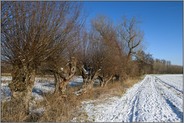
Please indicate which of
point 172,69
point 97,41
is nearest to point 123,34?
point 97,41

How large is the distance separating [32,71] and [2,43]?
6.06 ft

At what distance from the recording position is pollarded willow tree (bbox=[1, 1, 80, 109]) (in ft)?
21.5

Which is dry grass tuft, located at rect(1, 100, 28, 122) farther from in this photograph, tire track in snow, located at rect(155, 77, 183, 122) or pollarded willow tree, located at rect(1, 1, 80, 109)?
tire track in snow, located at rect(155, 77, 183, 122)

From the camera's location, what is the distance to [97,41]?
17281mm

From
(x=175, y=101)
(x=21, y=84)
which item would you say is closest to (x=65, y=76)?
(x=21, y=84)

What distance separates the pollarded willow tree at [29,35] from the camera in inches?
258

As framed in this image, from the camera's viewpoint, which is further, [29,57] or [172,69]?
[172,69]

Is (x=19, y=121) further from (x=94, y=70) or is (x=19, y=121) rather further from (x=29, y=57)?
(x=94, y=70)

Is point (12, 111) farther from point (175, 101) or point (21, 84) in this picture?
point (175, 101)

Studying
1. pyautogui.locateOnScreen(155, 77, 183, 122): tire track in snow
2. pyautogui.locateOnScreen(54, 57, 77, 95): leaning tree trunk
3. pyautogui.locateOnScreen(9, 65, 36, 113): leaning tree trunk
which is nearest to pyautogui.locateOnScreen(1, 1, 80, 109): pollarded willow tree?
pyautogui.locateOnScreen(9, 65, 36, 113): leaning tree trunk

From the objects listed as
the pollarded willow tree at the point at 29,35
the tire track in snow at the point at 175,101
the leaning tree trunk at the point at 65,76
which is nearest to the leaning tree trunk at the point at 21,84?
the pollarded willow tree at the point at 29,35

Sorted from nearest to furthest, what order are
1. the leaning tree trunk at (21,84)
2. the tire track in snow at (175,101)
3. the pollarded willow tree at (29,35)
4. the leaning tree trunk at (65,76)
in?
the pollarded willow tree at (29,35) → the leaning tree trunk at (21,84) → the tire track in snow at (175,101) → the leaning tree trunk at (65,76)

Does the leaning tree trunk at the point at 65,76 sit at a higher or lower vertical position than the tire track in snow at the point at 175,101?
higher

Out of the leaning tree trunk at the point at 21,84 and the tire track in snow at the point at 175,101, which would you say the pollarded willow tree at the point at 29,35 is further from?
the tire track in snow at the point at 175,101
